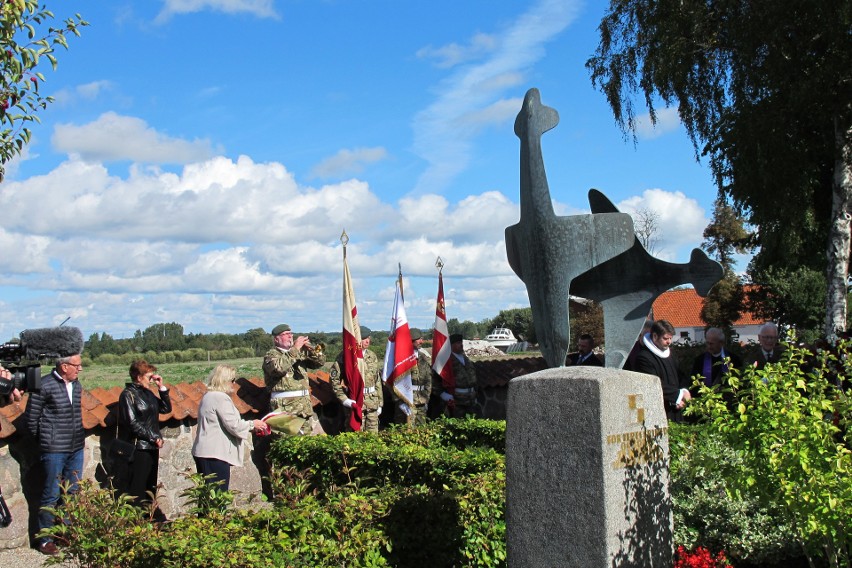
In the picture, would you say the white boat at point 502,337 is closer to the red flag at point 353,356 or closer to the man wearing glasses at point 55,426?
the red flag at point 353,356

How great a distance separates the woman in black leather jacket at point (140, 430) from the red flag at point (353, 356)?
2358mm

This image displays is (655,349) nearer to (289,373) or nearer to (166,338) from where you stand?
(289,373)

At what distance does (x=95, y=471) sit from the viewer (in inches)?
278

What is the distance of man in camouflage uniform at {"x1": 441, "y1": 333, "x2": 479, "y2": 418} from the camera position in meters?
10.3

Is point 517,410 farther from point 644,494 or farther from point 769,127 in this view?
point 769,127

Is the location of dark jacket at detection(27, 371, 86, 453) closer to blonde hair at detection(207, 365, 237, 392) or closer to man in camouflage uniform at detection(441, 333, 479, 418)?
blonde hair at detection(207, 365, 237, 392)

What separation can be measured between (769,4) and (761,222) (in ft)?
13.7

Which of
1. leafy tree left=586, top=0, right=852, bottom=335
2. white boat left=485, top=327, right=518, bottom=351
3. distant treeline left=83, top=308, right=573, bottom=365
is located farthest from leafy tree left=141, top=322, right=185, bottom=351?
leafy tree left=586, top=0, right=852, bottom=335

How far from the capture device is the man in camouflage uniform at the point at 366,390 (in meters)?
8.78

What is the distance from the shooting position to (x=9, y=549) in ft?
21.0

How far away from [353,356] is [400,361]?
67 cm

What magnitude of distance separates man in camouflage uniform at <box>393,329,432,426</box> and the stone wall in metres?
1.97

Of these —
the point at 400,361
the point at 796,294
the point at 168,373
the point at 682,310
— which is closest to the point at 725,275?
the point at 796,294

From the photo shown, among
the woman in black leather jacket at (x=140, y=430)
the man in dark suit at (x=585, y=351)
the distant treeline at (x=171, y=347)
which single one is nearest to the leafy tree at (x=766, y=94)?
the man in dark suit at (x=585, y=351)
